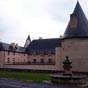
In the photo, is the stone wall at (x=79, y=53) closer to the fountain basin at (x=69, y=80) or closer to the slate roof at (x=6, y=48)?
the fountain basin at (x=69, y=80)

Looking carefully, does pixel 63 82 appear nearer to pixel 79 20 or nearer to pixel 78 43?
pixel 78 43

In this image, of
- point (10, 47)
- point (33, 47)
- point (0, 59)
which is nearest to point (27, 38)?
point (33, 47)

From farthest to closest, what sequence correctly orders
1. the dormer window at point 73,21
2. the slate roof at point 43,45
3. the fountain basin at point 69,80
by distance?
the slate roof at point 43,45, the dormer window at point 73,21, the fountain basin at point 69,80

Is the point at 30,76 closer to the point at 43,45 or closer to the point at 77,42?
the point at 77,42

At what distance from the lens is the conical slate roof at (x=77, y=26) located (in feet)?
124

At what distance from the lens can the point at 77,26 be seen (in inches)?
1513

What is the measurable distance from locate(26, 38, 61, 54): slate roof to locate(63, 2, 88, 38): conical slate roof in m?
27.0

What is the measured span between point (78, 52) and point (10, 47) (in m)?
29.7

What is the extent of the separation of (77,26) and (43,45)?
104ft

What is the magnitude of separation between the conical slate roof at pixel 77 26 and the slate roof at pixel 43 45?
88.5 feet

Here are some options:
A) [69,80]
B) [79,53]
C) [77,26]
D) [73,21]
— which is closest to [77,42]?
[79,53]

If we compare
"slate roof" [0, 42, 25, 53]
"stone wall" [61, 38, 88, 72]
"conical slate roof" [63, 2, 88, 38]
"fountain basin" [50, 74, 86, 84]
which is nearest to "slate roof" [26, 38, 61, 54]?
"slate roof" [0, 42, 25, 53]

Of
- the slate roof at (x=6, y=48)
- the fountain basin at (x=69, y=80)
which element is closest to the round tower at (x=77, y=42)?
the fountain basin at (x=69, y=80)

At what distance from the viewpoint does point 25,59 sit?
6750 centimetres
